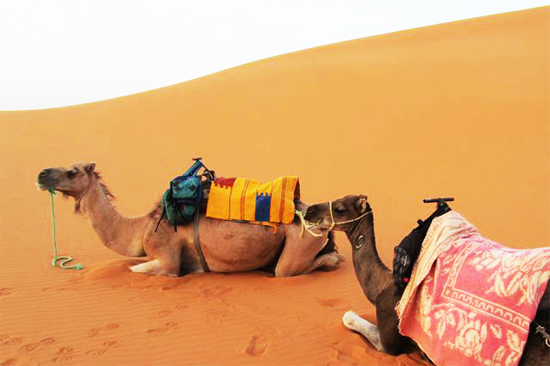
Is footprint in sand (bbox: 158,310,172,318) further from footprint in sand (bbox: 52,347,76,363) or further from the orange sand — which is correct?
footprint in sand (bbox: 52,347,76,363)

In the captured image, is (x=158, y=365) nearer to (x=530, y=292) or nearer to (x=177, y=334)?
(x=177, y=334)

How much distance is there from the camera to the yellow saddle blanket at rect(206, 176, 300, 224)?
233 inches

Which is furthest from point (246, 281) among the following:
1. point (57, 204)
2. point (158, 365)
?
point (57, 204)

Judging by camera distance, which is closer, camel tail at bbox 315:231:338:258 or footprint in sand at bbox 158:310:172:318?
footprint in sand at bbox 158:310:172:318

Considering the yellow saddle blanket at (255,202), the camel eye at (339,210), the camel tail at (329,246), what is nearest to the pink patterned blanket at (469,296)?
the camel eye at (339,210)

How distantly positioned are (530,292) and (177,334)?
3156 millimetres

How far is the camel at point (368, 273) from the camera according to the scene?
12.7 feet

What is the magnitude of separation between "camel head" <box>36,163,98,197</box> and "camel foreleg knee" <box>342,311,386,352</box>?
401 centimetres

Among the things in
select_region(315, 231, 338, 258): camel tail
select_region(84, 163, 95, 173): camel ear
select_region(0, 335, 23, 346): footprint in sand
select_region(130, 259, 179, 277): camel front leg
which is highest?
select_region(84, 163, 95, 173): camel ear

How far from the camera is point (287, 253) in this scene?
5.95 meters

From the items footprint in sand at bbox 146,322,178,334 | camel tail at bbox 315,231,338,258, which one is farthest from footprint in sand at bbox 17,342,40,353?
camel tail at bbox 315,231,338,258

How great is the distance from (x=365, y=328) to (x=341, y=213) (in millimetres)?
1059

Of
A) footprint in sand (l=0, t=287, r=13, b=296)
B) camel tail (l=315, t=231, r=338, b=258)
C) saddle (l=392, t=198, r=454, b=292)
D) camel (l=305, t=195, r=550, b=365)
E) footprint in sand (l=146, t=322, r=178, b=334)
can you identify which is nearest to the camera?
saddle (l=392, t=198, r=454, b=292)

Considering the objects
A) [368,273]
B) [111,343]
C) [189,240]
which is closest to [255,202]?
[189,240]
